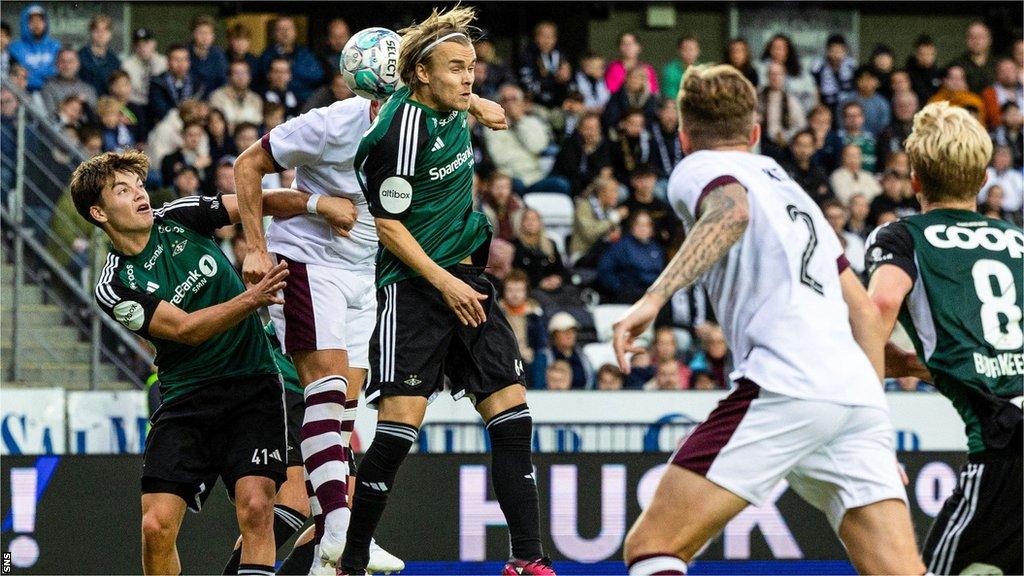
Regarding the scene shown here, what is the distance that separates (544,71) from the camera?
17.5 m

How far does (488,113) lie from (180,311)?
1.71 m

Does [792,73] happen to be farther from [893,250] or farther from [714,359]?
[893,250]

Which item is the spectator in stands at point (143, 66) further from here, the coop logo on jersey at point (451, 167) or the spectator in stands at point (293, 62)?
the coop logo on jersey at point (451, 167)

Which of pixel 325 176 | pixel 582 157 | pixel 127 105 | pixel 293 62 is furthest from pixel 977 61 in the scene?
pixel 325 176

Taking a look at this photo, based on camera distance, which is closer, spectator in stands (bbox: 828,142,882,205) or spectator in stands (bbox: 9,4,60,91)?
spectator in stands (bbox: 9,4,60,91)

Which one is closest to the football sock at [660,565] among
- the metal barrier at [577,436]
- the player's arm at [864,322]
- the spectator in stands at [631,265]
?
the player's arm at [864,322]

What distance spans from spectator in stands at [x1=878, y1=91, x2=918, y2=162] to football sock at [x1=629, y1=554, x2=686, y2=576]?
13.2 meters

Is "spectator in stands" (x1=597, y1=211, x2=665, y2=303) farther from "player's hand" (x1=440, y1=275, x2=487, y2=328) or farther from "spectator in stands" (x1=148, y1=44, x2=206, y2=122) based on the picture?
"player's hand" (x1=440, y1=275, x2=487, y2=328)

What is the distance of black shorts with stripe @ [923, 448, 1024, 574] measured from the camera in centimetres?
550

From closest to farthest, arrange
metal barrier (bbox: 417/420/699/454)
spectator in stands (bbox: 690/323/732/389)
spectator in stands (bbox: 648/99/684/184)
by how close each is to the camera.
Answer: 1. metal barrier (bbox: 417/420/699/454)
2. spectator in stands (bbox: 690/323/732/389)
3. spectator in stands (bbox: 648/99/684/184)

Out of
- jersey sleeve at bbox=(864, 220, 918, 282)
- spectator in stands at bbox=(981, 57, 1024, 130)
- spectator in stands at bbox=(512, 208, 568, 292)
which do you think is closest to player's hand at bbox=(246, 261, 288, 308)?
jersey sleeve at bbox=(864, 220, 918, 282)

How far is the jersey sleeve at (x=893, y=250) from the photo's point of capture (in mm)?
5629

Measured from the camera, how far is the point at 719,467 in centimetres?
499

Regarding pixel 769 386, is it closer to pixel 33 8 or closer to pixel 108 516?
pixel 108 516
